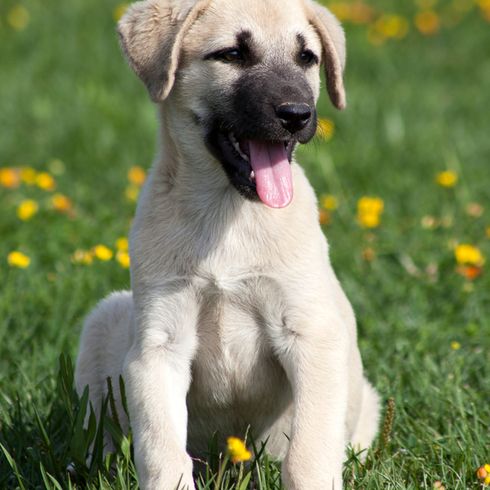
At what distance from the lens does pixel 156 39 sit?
12.3 ft

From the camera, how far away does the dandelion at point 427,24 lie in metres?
10.5

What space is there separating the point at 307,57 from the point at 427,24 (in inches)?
272

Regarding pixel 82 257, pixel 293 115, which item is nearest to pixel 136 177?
pixel 82 257

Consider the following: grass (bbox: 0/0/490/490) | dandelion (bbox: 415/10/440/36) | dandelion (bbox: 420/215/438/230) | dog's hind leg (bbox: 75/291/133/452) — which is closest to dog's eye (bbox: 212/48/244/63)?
dog's hind leg (bbox: 75/291/133/452)

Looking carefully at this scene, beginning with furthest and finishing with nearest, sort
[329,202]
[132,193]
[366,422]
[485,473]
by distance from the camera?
[132,193], [329,202], [366,422], [485,473]

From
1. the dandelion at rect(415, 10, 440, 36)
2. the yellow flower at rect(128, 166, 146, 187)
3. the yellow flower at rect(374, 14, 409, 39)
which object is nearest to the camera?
the yellow flower at rect(128, 166, 146, 187)

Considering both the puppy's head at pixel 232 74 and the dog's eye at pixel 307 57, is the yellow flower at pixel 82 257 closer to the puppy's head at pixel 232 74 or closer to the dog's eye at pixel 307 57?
the puppy's head at pixel 232 74

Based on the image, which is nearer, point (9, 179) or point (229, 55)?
point (229, 55)

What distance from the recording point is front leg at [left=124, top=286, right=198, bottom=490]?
3365mm

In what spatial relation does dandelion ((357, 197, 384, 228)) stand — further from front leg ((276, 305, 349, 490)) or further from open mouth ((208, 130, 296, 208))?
front leg ((276, 305, 349, 490))

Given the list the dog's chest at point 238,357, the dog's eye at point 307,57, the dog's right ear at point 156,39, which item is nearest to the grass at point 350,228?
the dog's chest at point 238,357

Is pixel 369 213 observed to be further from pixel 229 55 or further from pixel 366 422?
pixel 229 55

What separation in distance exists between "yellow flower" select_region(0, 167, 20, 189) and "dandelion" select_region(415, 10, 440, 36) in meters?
5.08

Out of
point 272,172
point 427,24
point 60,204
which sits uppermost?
point 272,172
